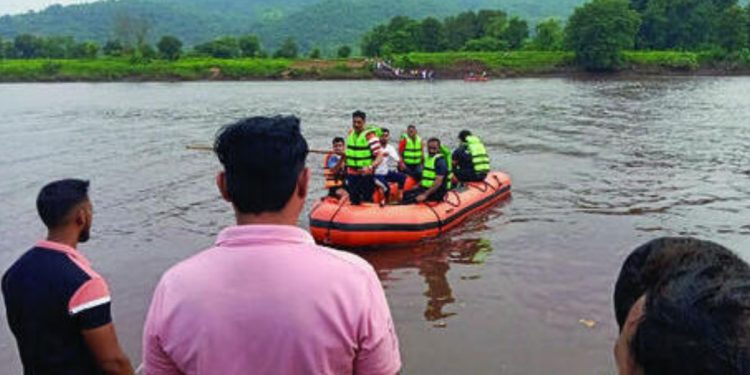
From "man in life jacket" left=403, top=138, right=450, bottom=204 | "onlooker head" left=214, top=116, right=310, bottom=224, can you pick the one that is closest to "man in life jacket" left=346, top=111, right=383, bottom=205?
"man in life jacket" left=403, top=138, right=450, bottom=204

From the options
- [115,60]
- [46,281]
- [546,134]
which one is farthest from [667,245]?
[115,60]

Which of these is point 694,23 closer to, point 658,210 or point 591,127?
point 591,127

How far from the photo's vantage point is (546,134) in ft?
73.5

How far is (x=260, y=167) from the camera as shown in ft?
6.15

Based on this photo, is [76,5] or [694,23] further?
[76,5]

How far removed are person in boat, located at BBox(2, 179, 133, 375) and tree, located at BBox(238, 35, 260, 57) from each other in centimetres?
6891

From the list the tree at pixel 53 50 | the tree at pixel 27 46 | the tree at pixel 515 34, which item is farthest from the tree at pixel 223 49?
the tree at pixel 515 34

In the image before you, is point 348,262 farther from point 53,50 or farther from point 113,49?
point 53,50

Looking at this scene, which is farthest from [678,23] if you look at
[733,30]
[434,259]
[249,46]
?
[434,259]

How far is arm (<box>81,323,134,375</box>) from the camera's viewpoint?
286 centimetres

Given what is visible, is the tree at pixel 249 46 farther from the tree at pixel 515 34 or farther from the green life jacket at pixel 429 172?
the green life jacket at pixel 429 172

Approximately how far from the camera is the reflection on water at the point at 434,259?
28.7 ft

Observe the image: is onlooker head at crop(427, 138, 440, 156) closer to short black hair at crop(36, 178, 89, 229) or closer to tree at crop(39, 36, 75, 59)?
short black hair at crop(36, 178, 89, 229)

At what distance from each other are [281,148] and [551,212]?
11293 millimetres
